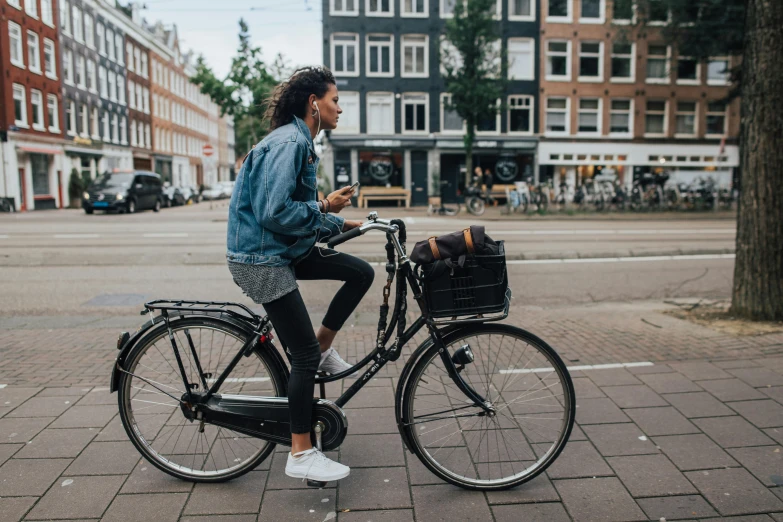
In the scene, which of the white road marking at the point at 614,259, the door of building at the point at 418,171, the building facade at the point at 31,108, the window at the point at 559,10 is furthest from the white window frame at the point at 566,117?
the building facade at the point at 31,108

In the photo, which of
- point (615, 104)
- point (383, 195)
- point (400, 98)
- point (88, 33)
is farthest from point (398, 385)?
point (88, 33)

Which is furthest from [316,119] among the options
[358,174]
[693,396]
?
[358,174]

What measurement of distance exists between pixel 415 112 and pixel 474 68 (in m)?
6.99

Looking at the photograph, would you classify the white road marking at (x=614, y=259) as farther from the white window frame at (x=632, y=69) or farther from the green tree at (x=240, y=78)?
the green tree at (x=240, y=78)

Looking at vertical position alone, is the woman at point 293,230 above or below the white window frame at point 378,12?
below

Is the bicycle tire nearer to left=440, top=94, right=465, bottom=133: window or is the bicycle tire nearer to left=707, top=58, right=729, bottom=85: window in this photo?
left=440, top=94, right=465, bottom=133: window

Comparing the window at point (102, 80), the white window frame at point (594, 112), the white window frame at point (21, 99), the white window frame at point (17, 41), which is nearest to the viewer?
the white window frame at point (17, 41)

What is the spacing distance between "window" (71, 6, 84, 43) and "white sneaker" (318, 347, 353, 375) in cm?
4357

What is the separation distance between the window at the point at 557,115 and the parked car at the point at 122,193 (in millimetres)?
21106

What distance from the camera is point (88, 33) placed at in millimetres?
42375

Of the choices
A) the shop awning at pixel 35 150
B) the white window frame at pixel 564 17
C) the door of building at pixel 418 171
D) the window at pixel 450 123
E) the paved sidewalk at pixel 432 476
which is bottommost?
the paved sidewalk at pixel 432 476

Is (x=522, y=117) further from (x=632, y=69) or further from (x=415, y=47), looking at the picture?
(x=415, y=47)

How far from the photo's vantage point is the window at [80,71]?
40938 millimetres

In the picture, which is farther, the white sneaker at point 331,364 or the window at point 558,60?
the window at point 558,60
